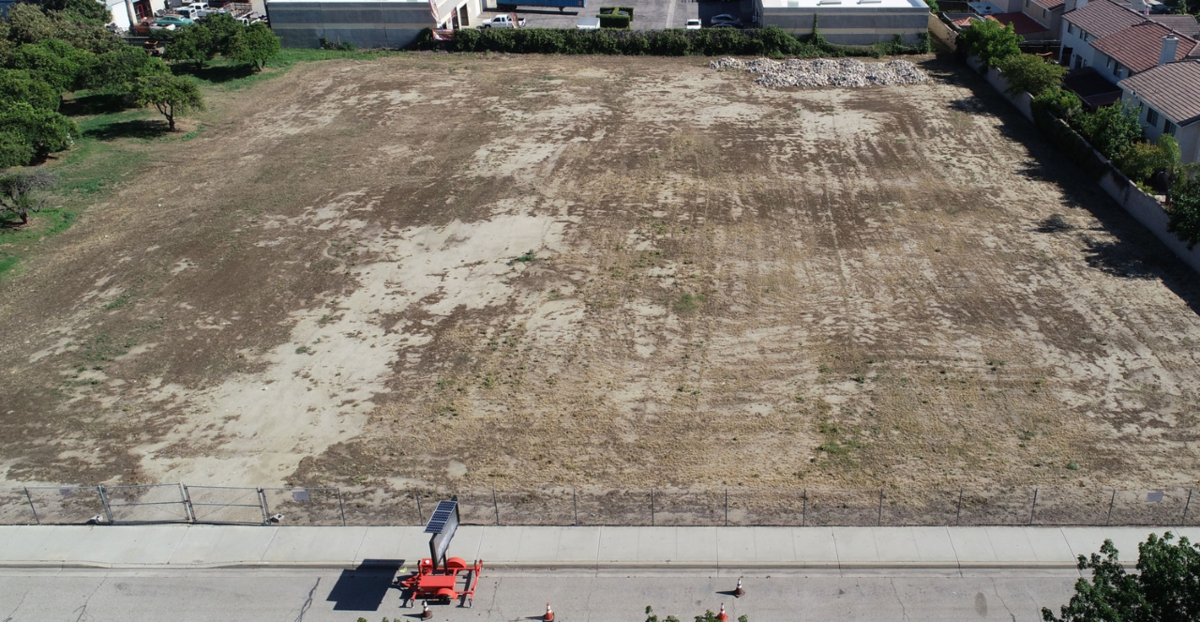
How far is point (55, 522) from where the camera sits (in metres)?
23.5

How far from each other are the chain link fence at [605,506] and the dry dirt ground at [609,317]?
585 mm

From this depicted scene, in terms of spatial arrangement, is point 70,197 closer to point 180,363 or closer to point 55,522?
point 180,363

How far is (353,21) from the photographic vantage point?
67000mm

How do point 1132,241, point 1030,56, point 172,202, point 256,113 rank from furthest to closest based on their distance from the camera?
point 256,113
point 1030,56
point 172,202
point 1132,241

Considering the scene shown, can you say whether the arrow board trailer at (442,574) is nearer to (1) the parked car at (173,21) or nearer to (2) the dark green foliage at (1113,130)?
(2) the dark green foliage at (1113,130)

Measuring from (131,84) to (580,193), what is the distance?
30.1 m

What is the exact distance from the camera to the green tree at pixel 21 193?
128 feet

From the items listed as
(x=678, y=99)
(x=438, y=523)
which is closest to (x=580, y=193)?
(x=678, y=99)

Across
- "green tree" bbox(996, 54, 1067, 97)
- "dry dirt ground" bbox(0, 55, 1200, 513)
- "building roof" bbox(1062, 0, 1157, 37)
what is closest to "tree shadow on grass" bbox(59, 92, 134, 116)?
"dry dirt ground" bbox(0, 55, 1200, 513)

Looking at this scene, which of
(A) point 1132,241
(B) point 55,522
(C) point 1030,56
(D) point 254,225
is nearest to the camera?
(B) point 55,522

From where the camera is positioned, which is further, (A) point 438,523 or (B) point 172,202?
(B) point 172,202

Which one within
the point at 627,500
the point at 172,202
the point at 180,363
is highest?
the point at 172,202

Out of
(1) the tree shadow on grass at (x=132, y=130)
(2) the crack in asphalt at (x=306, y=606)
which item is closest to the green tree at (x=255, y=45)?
(1) the tree shadow on grass at (x=132, y=130)

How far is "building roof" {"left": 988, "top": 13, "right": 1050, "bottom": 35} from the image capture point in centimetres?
6246
